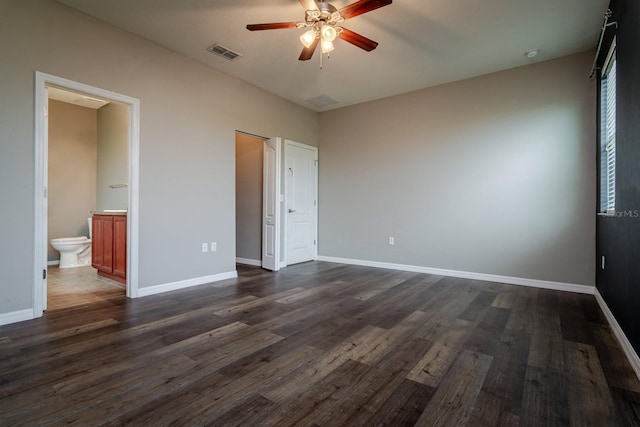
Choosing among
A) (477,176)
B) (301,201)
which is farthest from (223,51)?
(477,176)

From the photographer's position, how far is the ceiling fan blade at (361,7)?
2219mm

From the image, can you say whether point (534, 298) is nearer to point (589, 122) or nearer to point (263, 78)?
point (589, 122)

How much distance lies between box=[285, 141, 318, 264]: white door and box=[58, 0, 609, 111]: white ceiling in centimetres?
132

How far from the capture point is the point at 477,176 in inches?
163

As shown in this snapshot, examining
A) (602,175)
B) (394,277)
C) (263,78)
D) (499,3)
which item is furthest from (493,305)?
(263,78)

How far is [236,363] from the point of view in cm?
185

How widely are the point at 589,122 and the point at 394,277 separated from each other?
2.87 meters

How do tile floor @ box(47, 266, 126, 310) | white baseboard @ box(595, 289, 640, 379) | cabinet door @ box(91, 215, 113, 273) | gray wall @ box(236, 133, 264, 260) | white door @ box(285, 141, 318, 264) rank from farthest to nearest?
1. gray wall @ box(236, 133, 264, 260)
2. white door @ box(285, 141, 318, 264)
3. cabinet door @ box(91, 215, 113, 273)
4. tile floor @ box(47, 266, 126, 310)
5. white baseboard @ box(595, 289, 640, 379)

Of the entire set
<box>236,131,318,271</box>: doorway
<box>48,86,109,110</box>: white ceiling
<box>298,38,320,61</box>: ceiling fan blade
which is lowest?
<box>236,131,318,271</box>: doorway

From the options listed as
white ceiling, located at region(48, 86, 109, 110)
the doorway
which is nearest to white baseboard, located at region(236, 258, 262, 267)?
the doorway

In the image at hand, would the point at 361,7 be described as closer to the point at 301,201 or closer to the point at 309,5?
the point at 309,5

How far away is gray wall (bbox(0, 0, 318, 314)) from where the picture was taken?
2471mm

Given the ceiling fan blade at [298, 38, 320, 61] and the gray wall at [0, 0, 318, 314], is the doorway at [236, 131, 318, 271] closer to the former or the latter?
the gray wall at [0, 0, 318, 314]

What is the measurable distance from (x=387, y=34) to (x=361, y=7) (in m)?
0.92
